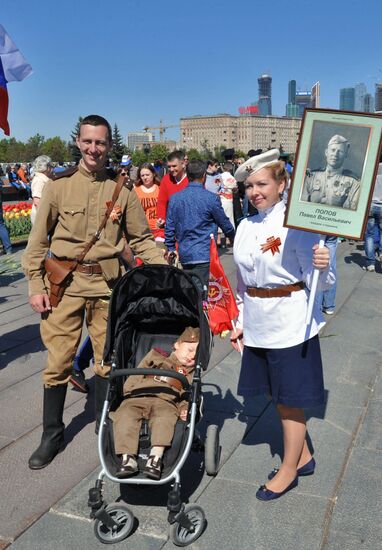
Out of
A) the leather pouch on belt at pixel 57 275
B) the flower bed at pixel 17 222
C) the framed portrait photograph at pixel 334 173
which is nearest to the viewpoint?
the framed portrait photograph at pixel 334 173

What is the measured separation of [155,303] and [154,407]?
0.78 m

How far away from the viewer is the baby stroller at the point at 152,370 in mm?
2874

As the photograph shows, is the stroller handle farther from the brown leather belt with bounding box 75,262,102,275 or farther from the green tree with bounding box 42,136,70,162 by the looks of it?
the green tree with bounding box 42,136,70,162

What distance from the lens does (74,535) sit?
117 inches

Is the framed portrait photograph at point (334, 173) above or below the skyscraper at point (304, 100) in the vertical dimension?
below

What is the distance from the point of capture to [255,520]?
307 cm

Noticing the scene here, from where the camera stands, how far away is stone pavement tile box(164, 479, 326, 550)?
9.48ft

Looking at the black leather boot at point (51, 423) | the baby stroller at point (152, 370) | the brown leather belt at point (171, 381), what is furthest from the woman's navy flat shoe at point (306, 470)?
the black leather boot at point (51, 423)

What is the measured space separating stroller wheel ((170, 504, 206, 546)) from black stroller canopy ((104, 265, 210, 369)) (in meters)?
0.88

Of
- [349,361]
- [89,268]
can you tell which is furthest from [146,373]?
[349,361]

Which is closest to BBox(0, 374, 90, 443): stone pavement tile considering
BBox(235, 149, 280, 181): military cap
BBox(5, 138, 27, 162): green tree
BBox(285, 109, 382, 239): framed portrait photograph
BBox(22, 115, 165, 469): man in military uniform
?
BBox(22, 115, 165, 469): man in military uniform

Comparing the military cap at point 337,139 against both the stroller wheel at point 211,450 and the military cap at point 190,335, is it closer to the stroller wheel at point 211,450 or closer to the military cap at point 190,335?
the military cap at point 190,335

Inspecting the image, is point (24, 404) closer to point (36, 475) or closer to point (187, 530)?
point (36, 475)

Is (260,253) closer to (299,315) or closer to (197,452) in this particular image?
(299,315)
